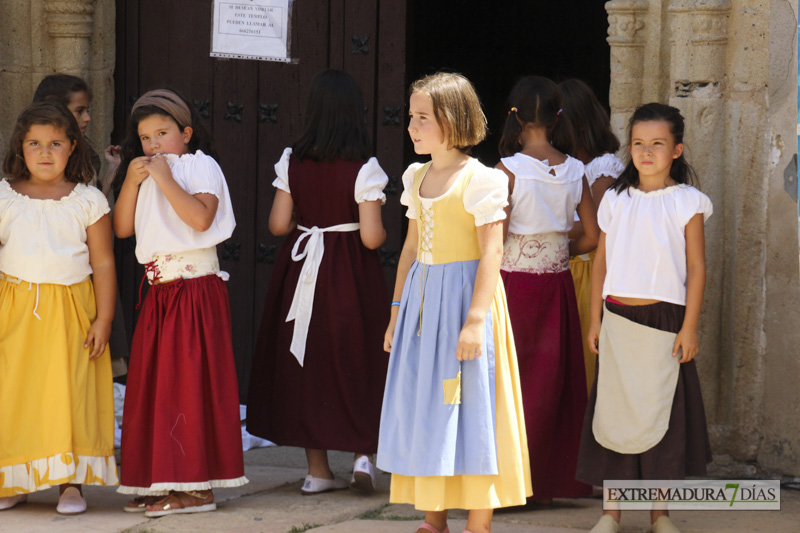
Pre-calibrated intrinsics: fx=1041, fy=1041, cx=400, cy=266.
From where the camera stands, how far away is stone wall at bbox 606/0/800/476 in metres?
3.93

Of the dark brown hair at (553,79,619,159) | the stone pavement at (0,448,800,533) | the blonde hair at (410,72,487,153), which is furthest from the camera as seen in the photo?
the dark brown hair at (553,79,619,159)

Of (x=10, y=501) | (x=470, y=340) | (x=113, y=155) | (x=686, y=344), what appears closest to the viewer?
(x=470, y=340)

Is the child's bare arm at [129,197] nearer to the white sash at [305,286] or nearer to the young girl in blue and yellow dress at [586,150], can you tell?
the white sash at [305,286]

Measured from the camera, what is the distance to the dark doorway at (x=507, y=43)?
6961 millimetres

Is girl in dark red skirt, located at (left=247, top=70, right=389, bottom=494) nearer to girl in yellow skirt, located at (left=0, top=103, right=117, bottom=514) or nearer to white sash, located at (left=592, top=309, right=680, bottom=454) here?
girl in yellow skirt, located at (left=0, top=103, right=117, bottom=514)

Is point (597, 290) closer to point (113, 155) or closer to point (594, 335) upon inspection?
point (594, 335)

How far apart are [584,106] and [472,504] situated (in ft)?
5.36

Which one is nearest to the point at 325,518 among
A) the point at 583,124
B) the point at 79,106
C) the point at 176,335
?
the point at 176,335

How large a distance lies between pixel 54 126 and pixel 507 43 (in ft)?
14.5

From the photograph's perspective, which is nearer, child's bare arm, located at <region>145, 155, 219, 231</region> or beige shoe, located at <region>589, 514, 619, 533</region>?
beige shoe, located at <region>589, 514, 619, 533</region>

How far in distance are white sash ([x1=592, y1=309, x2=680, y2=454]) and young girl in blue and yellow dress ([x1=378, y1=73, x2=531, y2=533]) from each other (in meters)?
0.32

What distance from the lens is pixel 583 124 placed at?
3.92 m

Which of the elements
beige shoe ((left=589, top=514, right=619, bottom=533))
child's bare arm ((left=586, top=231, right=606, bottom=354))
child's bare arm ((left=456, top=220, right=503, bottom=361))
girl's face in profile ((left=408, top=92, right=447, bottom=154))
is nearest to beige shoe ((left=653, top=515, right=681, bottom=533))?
beige shoe ((left=589, top=514, right=619, bottom=533))

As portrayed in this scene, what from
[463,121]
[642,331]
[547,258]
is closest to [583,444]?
[642,331]
